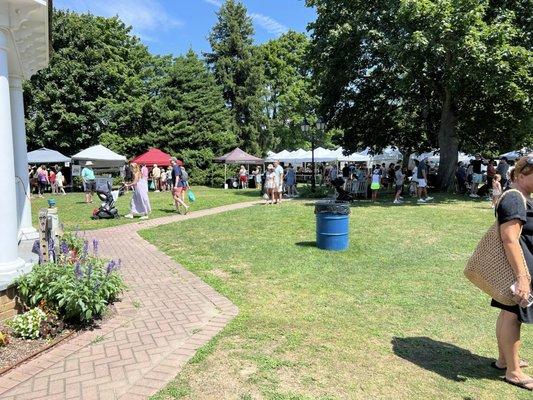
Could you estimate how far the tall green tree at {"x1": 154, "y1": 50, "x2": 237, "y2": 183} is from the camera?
3584 centimetres

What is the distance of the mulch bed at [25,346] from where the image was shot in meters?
4.00

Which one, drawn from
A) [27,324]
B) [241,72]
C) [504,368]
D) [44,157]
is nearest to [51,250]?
[27,324]

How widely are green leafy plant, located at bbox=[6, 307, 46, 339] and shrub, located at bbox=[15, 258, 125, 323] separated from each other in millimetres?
185

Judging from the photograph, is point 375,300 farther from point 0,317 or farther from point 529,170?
point 0,317

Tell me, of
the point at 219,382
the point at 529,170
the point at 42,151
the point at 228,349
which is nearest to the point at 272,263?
the point at 228,349

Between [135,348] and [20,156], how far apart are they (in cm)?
435

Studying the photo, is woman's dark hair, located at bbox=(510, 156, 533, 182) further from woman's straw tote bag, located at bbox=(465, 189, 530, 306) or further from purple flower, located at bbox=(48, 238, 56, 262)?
purple flower, located at bbox=(48, 238, 56, 262)

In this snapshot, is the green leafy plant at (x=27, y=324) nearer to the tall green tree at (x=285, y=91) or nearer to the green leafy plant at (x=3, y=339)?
the green leafy plant at (x=3, y=339)

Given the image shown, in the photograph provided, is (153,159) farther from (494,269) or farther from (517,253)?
(517,253)

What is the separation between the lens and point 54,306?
4.74 meters

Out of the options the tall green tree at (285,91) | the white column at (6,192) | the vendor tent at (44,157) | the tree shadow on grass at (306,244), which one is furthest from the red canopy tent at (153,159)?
the white column at (6,192)

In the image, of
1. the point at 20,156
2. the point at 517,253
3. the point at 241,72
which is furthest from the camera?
the point at 241,72

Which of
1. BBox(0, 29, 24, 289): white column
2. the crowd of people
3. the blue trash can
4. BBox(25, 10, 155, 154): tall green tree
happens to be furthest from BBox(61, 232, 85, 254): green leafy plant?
BBox(25, 10, 155, 154): tall green tree

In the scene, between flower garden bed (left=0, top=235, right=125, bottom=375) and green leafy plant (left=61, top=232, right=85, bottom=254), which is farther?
green leafy plant (left=61, top=232, right=85, bottom=254)
